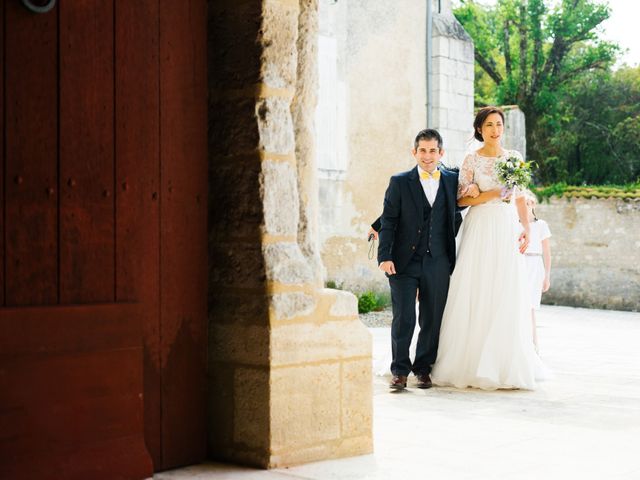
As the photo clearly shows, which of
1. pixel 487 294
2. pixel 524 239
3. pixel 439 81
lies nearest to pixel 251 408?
pixel 487 294

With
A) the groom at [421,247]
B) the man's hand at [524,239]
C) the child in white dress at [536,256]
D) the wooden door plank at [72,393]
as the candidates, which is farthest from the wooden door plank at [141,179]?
the child in white dress at [536,256]

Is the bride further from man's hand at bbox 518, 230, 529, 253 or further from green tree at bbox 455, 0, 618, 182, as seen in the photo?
green tree at bbox 455, 0, 618, 182

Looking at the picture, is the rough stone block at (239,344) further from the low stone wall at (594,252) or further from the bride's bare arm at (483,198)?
the low stone wall at (594,252)

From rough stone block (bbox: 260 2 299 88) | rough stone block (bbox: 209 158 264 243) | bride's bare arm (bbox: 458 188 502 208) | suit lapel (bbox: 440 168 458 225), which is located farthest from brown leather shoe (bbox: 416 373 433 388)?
rough stone block (bbox: 260 2 299 88)

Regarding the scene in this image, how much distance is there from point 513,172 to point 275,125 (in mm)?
3204

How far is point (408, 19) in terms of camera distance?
578 inches

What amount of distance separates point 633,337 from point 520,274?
4.80m

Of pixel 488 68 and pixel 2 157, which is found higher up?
pixel 488 68

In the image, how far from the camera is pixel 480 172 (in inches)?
280

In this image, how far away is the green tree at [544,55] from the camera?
29.9 metres

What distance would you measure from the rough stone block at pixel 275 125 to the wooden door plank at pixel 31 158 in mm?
928

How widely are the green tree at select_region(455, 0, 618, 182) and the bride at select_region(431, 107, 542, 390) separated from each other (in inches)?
906

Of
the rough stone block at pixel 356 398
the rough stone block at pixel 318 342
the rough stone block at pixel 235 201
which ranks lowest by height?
the rough stone block at pixel 356 398

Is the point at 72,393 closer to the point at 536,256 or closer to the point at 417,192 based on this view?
the point at 417,192
